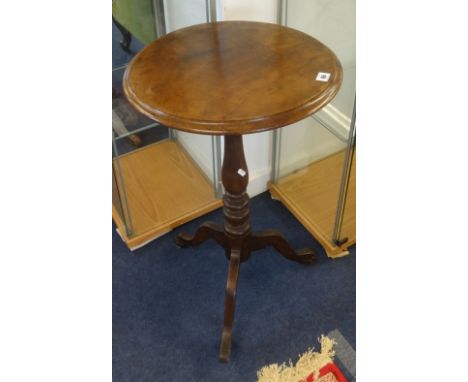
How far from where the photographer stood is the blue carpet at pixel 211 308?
5.28ft

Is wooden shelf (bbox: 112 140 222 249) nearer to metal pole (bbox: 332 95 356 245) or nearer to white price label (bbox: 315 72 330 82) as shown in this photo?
metal pole (bbox: 332 95 356 245)

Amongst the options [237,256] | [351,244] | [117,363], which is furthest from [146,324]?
[351,244]

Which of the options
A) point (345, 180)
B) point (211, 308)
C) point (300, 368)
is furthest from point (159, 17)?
point (300, 368)

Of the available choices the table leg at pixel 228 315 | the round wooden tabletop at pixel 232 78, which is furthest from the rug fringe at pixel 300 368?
the round wooden tabletop at pixel 232 78

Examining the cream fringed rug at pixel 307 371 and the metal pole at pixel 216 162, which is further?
the metal pole at pixel 216 162

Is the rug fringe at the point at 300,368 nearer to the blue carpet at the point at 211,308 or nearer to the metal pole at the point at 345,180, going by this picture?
the blue carpet at the point at 211,308

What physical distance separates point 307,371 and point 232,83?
0.99 m

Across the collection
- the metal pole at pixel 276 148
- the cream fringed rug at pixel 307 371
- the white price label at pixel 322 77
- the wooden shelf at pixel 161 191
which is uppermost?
the white price label at pixel 322 77

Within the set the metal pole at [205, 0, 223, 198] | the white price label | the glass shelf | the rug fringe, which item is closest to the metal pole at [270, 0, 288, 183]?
the glass shelf

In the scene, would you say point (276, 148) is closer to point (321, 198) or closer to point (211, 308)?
point (321, 198)

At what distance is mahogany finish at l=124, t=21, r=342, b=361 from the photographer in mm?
1142

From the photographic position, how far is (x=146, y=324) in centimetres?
172

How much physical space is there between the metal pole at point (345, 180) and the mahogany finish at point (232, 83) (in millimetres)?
364

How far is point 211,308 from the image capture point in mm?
1765
